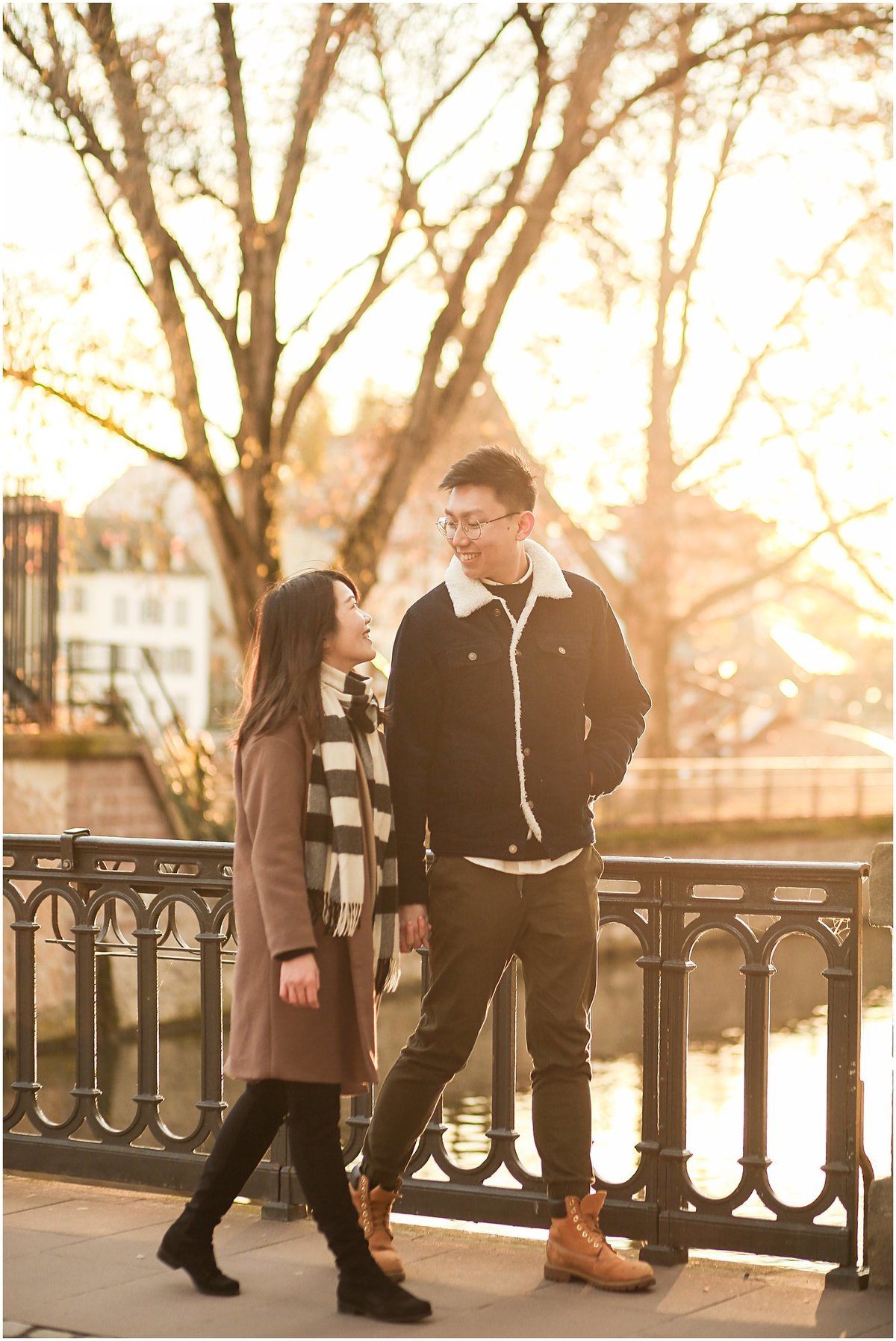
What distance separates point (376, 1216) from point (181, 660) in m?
83.7

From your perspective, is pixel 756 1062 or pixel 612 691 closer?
pixel 612 691

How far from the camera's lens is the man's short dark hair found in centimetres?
464

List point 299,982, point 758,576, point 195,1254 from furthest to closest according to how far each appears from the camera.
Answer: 1. point 758,576
2. point 195,1254
3. point 299,982

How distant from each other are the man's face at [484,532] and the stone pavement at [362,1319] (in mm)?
1934

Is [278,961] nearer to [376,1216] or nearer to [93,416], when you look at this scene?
[376,1216]

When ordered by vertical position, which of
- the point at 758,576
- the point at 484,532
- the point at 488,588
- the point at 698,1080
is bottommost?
the point at 698,1080

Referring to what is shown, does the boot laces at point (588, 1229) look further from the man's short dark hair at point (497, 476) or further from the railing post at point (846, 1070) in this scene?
the man's short dark hair at point (497, 476)

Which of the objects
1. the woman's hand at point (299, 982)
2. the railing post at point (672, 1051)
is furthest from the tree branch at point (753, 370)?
the woman's hand at point (299, 982)

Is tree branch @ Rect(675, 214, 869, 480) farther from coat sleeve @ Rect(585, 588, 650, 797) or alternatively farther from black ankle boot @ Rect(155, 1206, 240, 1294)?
black ankle boot @ Rect(155, 1206, 240, 1294)

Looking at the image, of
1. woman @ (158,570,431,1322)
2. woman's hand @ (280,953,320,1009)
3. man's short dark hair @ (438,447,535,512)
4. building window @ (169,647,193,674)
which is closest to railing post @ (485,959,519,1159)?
woman @ (158,570,431,1322)

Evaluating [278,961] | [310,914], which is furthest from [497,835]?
[278,961]

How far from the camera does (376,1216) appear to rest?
4762 millimetres

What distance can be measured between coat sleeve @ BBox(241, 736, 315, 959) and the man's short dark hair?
2.84ft

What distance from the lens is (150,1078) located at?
5.94 metres
